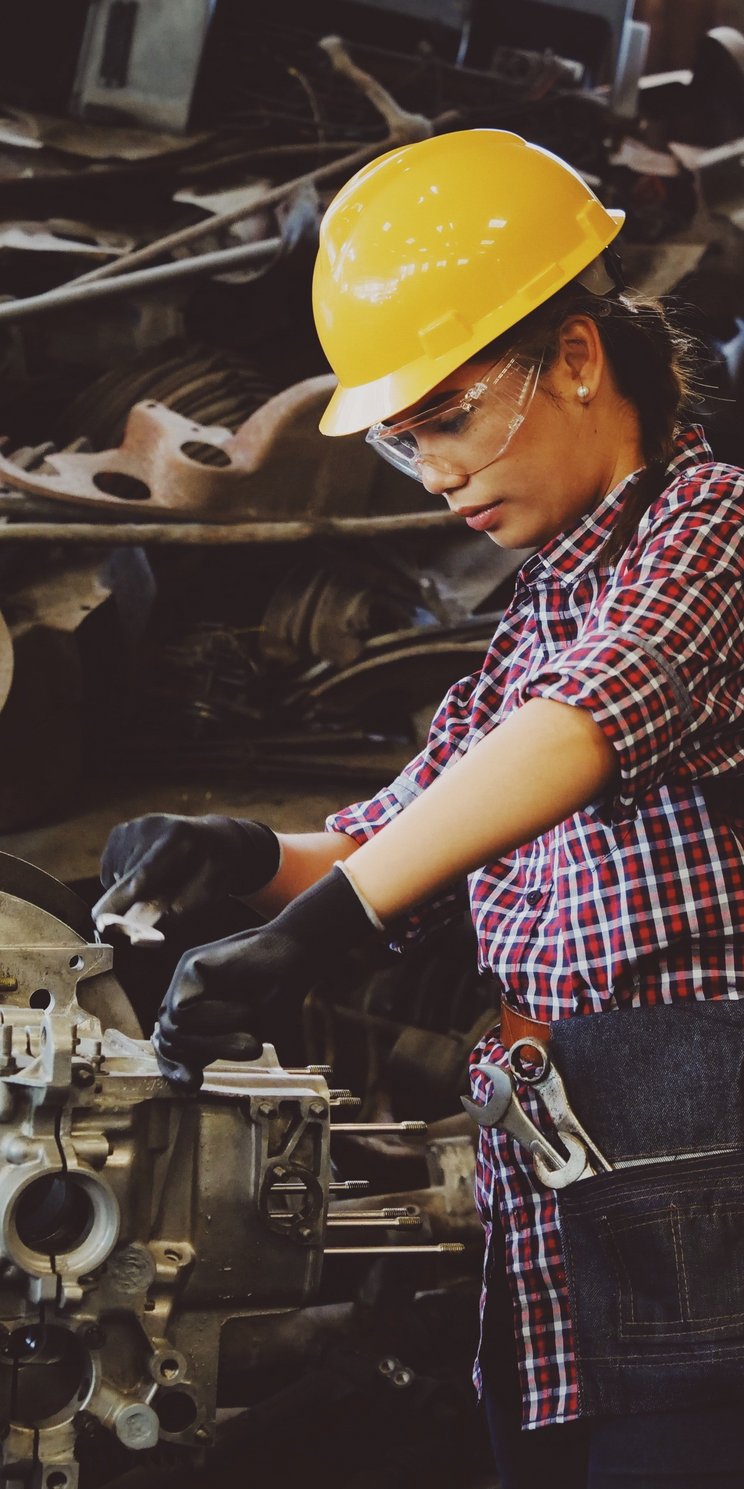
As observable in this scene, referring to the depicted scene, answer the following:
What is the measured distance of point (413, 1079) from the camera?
334cm

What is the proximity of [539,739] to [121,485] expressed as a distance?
→ 275 cm

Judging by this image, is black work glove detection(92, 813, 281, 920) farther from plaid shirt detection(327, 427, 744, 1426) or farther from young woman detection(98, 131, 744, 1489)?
plaid shirt detection(327, 427, 744, 1426)

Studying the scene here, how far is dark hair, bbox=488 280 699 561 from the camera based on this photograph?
1539 millimetres

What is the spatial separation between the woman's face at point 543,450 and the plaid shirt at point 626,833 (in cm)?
4

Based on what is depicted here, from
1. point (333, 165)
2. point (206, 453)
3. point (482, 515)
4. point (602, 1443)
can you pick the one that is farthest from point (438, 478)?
point (333, 165)

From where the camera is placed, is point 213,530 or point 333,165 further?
point 333,165

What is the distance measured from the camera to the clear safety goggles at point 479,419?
1.51 metres

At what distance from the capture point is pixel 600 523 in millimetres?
1532

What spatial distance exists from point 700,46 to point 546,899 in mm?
4213

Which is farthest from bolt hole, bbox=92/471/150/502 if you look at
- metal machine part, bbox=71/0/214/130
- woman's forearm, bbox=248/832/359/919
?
woman's forearm, bbox=248/832/359/919

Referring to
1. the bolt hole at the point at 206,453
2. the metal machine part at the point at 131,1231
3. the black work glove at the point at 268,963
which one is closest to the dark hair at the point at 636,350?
the black work glove at the point at 268,963

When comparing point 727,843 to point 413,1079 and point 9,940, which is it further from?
point 413,1079

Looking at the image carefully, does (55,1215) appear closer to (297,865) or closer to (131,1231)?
(131,1231)

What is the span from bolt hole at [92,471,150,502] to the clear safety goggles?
2.00m
